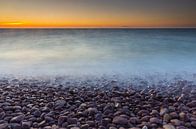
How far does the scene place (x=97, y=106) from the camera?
14.1ft

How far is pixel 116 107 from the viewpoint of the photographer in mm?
4258

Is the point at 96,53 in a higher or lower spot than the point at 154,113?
lower

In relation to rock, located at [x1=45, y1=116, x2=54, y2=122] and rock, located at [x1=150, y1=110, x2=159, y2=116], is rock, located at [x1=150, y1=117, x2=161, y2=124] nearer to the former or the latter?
rock, located at [x1=150, y1=110, x2=159, y2=116]

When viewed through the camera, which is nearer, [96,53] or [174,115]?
[174,115]

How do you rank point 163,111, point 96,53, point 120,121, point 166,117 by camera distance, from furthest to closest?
point 96,53 < point 163,111 < point 166,117 < point 120,121

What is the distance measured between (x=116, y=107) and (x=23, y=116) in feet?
3.72

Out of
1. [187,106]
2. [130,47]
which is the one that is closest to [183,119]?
[187,106]

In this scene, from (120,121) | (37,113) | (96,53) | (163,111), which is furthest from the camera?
(96,53)

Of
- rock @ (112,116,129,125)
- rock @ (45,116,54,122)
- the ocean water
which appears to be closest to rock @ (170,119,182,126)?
rock @ (112,116,129,125)

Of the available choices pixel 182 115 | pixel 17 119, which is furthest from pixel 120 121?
pixel 17 119

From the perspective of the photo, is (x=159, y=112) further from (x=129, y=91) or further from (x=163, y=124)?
(x=129, y=91)

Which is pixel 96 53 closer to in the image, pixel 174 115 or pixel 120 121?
pixel 174 115

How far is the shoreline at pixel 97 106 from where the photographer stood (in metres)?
3.64

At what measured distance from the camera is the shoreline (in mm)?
3641
